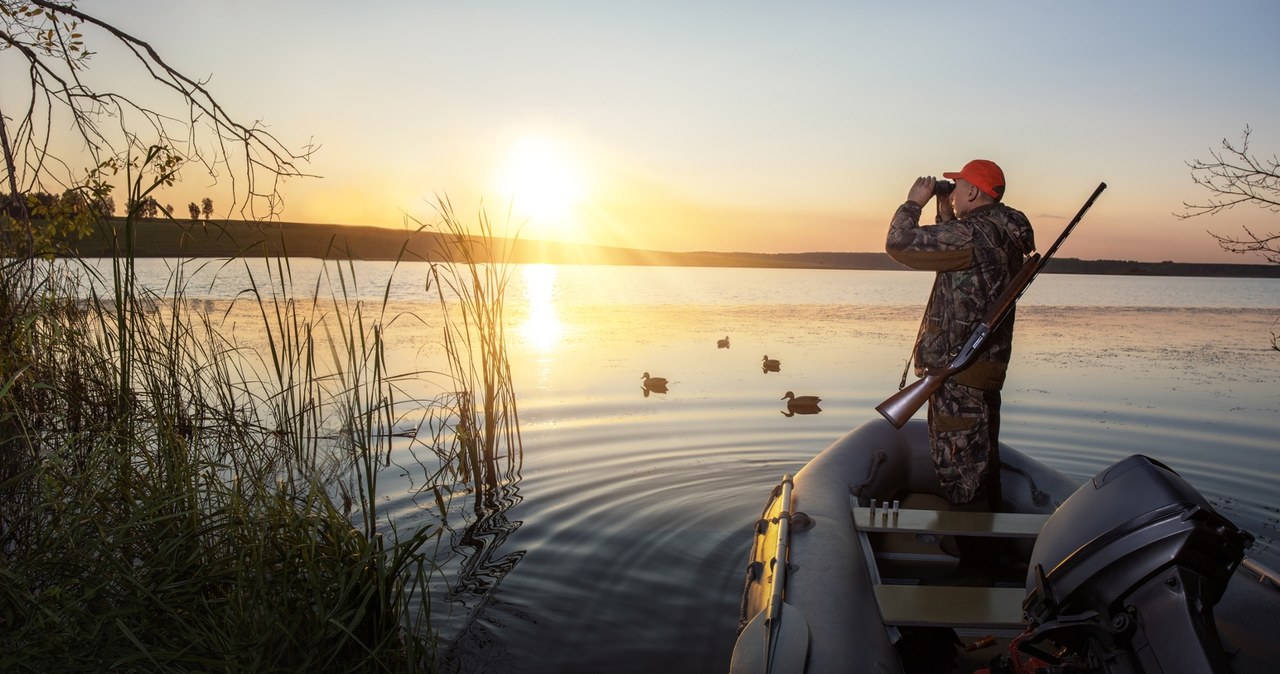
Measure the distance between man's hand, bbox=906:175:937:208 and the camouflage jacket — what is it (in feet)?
0.38

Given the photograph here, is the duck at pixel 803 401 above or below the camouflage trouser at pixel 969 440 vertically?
below

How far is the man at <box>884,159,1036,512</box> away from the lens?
4082 mm

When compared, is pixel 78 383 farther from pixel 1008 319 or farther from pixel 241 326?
pixel 241 326

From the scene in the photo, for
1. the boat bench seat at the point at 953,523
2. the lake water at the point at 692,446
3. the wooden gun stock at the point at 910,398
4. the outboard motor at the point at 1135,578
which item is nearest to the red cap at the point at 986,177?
the wooden gun stock at the point at 910,398

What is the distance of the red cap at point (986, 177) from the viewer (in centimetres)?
414

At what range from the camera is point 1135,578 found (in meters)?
2.23

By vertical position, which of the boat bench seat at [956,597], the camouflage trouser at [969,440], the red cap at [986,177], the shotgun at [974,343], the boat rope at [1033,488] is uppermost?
the red cap at [986,177]

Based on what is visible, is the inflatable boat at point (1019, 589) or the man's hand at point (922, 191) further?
the man's hand at point (922, 191)

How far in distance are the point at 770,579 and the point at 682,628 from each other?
1179 millimetres

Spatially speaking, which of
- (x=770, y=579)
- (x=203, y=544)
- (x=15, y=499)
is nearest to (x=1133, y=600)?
(x=770, y=579)

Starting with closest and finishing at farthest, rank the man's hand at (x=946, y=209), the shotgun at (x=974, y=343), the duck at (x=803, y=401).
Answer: the shotgun at (x=974, y=343) → the man's hand at (x=946, y=209) → the duck at (x=803, y=401)

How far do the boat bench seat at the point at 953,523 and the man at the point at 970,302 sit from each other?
1.36 ft

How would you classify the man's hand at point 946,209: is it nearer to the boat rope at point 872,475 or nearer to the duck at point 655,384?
the boat rope at point 872,475

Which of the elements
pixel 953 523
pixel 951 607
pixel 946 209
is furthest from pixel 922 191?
pixel 951 607
